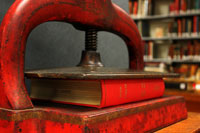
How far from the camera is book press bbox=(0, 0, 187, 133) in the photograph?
1.33 ft

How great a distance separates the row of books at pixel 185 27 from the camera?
3313 millimetres

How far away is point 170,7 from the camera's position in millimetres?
3500

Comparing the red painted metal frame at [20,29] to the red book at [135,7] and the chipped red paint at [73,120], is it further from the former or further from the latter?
the red book at [135,7]

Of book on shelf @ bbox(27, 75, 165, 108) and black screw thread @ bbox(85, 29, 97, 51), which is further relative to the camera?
black screw thread @ bbox(85, 29, 97, 51)

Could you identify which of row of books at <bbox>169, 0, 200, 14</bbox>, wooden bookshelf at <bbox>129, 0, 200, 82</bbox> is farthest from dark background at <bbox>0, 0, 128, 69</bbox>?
row of books at <bbox>169, 0, 200, 14</bbox>

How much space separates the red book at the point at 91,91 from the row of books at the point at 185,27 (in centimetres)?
298

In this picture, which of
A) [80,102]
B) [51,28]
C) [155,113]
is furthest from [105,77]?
[51,28]

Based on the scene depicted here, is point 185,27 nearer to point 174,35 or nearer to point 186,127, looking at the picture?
point 174,35

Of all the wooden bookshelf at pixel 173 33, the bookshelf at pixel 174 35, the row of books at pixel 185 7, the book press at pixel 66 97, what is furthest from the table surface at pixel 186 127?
the row of books at pixel 185 7

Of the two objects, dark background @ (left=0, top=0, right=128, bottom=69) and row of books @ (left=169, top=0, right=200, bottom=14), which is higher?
row of books @ (left=169, top=0, right=200, bottom=14)

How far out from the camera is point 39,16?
1.52ft

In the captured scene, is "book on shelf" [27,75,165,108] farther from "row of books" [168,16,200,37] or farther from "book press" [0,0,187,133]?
"row of books" [168,16,200,37]

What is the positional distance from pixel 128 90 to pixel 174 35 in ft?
10.3

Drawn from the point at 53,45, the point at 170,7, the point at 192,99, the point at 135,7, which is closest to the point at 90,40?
the point at 53,45
